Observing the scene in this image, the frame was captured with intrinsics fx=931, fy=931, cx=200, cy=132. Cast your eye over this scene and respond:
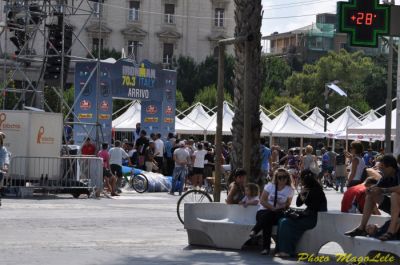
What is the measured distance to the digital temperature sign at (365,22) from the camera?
1480cm

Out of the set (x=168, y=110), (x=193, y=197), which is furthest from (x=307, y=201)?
(x=168, y=110)

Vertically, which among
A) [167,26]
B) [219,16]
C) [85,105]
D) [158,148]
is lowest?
[158,148]

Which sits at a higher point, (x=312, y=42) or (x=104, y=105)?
(x=312, y=42)

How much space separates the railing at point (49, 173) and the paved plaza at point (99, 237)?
6.91 feet

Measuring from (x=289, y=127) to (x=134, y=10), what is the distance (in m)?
41.5

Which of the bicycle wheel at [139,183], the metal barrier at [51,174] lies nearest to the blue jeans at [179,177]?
the bicycle wheel at [139,183]

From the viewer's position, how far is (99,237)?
14617 mm

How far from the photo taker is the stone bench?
11.3m

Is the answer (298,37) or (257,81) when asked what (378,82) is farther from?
(257,81)

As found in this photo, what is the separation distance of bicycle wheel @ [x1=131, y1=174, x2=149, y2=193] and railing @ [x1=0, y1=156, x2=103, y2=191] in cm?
354

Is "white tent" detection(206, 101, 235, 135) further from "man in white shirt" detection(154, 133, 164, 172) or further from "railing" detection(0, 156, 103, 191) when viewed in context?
"railing" detection(0, 156, 103, 191)

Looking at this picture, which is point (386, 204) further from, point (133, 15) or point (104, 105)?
point (133, 15)

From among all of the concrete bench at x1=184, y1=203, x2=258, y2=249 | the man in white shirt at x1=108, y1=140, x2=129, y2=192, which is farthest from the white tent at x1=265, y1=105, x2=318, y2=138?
the concrete bench at x1=184, y1=203, x2=258, y2=249

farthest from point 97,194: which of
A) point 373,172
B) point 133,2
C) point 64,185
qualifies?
point 133,2
